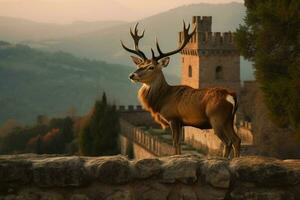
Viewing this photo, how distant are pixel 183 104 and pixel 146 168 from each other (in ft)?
6.77

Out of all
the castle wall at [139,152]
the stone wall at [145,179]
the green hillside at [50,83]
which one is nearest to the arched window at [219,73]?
the castle wall at [139,152]

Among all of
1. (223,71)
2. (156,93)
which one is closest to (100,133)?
(223,71)

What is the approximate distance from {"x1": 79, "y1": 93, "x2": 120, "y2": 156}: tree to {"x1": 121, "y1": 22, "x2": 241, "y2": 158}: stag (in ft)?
105

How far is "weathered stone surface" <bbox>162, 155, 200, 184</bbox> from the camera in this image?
6559mm

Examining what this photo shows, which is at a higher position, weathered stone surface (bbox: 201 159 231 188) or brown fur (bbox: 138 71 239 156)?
brown fur (bbox: 138 71 239 156)

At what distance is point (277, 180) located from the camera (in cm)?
652

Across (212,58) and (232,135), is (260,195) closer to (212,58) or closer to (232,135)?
(232,135)

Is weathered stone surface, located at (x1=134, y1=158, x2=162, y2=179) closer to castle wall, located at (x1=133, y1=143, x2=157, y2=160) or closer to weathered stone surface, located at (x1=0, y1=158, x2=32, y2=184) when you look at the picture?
weathered stone surface, located at (x1=0, y1=158, x2=32, y2=184)

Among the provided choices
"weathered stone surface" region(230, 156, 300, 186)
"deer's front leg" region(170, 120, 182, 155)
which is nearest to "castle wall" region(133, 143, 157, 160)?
"deer's front leg" region(170, 120, 182, 155)

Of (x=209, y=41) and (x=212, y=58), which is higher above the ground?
(x=209, y=41)

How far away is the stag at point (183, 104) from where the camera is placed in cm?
834

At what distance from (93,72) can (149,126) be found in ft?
441

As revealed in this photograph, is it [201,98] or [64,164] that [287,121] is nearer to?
[201,98]

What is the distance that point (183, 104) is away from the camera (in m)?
8.54
